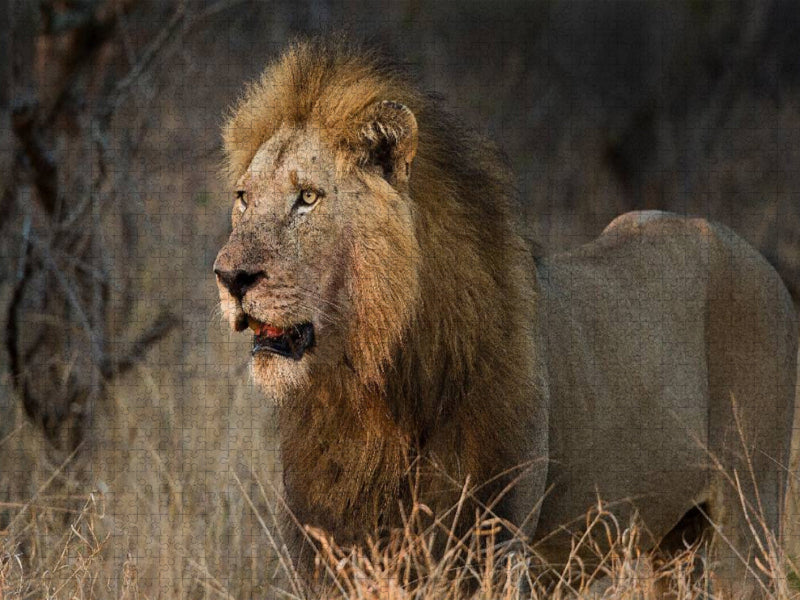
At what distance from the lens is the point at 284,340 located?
331 cm

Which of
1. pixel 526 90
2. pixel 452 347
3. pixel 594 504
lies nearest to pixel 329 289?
pixel 452 347

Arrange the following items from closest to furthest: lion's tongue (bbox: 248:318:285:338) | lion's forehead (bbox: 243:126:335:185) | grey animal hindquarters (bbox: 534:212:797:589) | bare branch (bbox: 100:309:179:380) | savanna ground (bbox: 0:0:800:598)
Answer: lion's tongue (bbox: 248:318:285:338), lion's forehead (bbox: 243:126:335:185), savanna ground (bbox: 0:0:800:598), grey animal hindquarters (bbox: 534:212:797:589), bare branch (bbox: 100:309:179:380)

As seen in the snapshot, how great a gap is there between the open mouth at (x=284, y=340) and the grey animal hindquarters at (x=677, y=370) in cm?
94

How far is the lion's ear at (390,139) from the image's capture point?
133 inches

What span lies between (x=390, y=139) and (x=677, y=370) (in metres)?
1.46

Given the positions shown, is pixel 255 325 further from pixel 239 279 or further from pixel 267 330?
pixel 239 279

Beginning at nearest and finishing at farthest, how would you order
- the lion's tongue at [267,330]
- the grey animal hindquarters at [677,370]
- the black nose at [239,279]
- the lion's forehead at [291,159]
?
the black nose at [239,279] < the lion's tongue at [267,330] < the lion's forehead at [291,159] < the grey animal hindquarters at [677,370]

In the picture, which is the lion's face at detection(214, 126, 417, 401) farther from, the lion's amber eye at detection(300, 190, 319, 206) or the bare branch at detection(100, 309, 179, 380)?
the bare branch at detection(100, 309, 179, 380)

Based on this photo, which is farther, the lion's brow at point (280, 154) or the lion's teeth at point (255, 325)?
the lion's brow at point (280, 154)

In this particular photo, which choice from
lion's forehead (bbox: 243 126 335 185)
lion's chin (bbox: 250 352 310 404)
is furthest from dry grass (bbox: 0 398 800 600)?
lion's forehead (bbox: 243 126 335 185)

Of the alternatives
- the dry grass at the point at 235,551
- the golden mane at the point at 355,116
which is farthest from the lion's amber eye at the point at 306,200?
the dry grass at the point at 235,551

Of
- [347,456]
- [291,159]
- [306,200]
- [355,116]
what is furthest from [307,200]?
[347,456]

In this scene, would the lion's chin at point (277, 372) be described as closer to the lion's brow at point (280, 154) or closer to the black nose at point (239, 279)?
the black nose at point (239, 279)

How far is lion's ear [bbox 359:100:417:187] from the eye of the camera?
339cm
